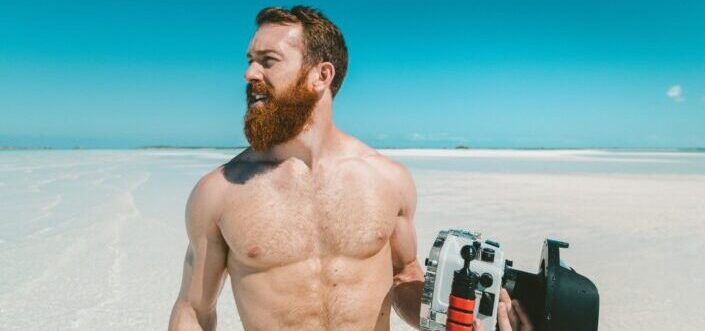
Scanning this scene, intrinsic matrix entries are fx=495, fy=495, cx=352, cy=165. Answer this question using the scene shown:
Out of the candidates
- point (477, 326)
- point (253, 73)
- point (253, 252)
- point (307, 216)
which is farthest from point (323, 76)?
point (477, 326)

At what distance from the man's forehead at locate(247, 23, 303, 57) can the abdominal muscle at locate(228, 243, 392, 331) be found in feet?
2.61

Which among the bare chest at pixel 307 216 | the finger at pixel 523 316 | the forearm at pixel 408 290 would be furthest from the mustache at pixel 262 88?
the finger at pixel 523 316

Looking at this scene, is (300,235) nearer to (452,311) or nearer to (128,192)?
(452,311)

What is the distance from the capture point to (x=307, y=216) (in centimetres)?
190

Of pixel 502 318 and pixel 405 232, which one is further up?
pixel 405 232

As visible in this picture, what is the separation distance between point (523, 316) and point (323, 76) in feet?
3.68

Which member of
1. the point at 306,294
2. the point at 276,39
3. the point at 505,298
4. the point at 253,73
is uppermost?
the point at 276,39

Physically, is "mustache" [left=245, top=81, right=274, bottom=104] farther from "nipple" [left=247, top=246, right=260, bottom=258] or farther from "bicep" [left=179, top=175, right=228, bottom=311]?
"nipple" [left=247, top=246, right=260, bottom=258]

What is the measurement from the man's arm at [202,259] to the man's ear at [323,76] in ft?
1.66

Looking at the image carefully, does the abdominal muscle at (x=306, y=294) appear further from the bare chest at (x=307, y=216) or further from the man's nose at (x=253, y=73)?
the man's nose at (x=253, y=73)

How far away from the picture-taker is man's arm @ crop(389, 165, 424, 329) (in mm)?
2062

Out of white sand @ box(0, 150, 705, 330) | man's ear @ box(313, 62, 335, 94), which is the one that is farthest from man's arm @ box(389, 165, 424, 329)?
white sand @ box(0, 150, 705, 330)

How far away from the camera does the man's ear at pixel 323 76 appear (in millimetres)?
1907

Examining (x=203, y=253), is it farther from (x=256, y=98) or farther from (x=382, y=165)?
(x=382, y=165)
